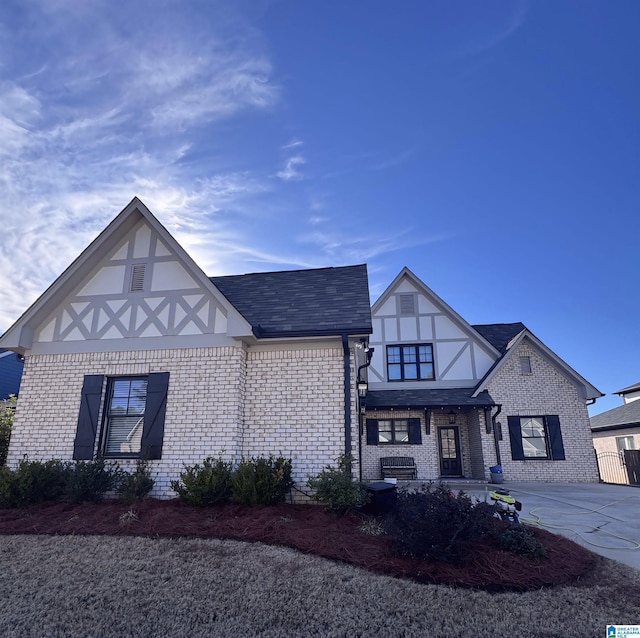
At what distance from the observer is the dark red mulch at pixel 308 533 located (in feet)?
15.4

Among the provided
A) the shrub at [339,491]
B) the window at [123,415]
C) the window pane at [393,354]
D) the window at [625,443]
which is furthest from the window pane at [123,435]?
the window at [625,443]

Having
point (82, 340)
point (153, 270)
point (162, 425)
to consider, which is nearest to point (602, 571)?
point (162, 425)

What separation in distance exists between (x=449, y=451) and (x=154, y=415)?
12.7m

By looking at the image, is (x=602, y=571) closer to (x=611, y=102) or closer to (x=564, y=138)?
(x=564, y=138)

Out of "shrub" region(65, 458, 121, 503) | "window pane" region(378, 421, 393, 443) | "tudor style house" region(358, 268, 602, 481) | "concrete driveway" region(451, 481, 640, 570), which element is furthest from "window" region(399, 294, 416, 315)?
"shrub" region(65, 458, 121, 503)

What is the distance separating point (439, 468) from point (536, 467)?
352cm

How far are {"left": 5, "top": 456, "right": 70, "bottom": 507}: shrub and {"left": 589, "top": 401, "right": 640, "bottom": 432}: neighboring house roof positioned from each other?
24.0 metres

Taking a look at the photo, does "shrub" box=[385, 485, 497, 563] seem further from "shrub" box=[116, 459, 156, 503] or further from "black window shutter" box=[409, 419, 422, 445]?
"black window shutter" box=[409, 419, 422, 445]

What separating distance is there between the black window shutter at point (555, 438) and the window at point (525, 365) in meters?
1.88

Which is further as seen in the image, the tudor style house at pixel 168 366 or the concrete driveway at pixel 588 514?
the tudor style house at pixel 168 366

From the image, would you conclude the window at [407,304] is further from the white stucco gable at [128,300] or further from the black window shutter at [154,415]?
the black window shutter at [154,415]

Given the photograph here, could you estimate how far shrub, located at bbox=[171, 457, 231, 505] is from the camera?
7.25 m

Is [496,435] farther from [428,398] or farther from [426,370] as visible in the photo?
[426,370]

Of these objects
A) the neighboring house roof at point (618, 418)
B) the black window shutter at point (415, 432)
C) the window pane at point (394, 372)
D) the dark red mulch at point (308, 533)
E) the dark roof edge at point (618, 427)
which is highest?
the window pane at point (394, 372)
